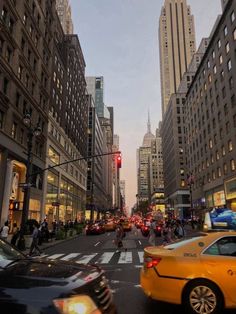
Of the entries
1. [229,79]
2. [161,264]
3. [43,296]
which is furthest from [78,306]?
[229,79]

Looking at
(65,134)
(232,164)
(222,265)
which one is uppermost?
(65,134)

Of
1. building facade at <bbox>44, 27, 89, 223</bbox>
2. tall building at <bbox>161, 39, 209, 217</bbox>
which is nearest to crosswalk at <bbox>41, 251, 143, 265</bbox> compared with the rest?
building facade at <bbox>44, 27, 89, 223</bbox>

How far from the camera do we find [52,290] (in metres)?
3.30

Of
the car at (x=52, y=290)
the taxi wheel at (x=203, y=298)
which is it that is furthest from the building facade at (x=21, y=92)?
the car at (x=52, y=290)

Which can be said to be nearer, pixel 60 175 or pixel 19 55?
pixel 19 55

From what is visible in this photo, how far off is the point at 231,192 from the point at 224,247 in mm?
44580

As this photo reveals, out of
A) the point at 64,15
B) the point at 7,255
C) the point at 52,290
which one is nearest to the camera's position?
the point at 52,290

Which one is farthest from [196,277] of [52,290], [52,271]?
[52,290]

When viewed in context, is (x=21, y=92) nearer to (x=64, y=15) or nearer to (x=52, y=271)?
(x=52, y=271)

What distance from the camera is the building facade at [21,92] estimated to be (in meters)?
32.0

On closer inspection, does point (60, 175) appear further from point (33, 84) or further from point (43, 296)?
point (43, 296)

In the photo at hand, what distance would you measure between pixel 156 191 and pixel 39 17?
14878 cm

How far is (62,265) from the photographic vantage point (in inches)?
174

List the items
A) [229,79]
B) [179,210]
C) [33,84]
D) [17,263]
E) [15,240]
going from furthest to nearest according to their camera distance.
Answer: [179,210], [229,79], [33,84], [15,240], [17,263]
